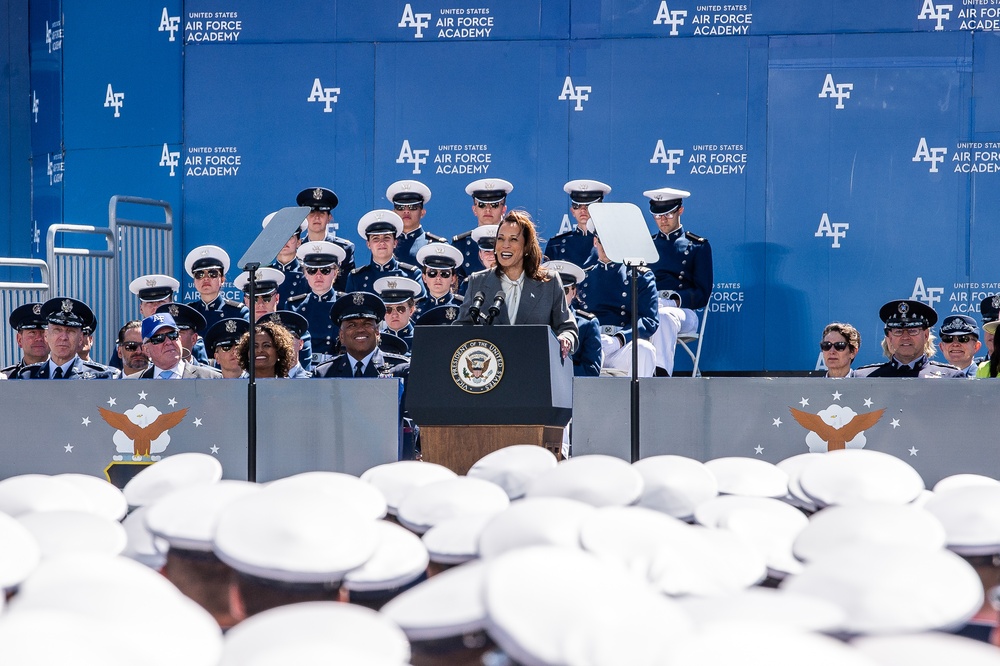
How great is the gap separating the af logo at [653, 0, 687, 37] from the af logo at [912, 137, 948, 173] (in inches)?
65.9

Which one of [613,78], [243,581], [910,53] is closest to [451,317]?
[613,78]

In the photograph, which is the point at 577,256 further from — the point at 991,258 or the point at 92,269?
the point at 92,269

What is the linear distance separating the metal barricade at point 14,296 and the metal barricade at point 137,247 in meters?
0.55

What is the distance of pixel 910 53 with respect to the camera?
Answer: 6547 millimetres

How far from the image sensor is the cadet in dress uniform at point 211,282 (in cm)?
629

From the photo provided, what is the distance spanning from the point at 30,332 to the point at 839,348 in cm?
393

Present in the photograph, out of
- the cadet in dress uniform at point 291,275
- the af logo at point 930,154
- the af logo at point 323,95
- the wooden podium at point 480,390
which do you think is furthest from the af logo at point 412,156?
the wooden podium at point 480,390

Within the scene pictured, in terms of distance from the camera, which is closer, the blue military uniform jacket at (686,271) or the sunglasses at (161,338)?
the sunglasses at (161,338)

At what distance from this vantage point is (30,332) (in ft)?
16.9

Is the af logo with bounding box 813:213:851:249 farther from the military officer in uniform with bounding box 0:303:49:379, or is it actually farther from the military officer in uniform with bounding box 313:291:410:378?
the military officer in uniform with bounding box 0:303:49:379

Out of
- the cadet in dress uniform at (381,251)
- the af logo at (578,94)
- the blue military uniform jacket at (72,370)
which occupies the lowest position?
the blue military uniform jacket at (72,370)

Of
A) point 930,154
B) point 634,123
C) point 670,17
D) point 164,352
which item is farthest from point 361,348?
point 930,154

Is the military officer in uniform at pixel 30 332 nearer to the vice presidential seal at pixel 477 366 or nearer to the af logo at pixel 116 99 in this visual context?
the af logo at pixel 116 99

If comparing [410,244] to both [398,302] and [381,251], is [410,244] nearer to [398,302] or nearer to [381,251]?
[381,251]
